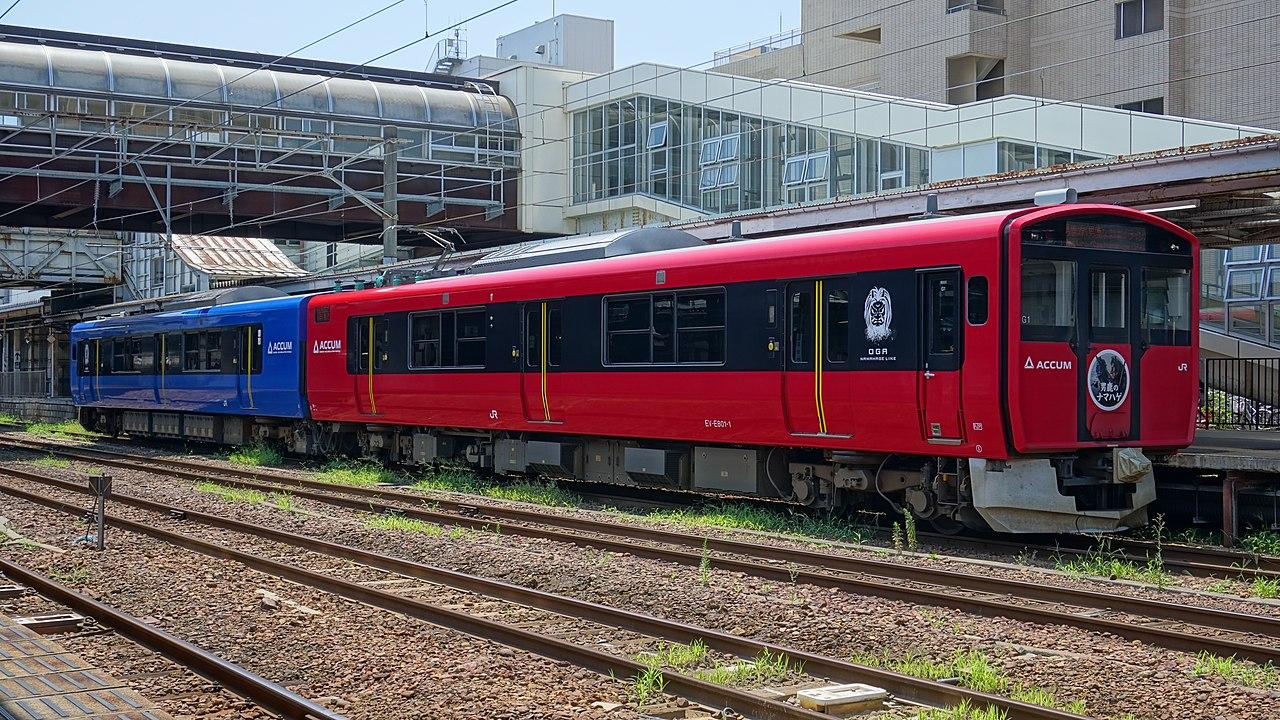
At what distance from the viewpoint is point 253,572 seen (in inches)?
460

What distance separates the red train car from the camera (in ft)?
39.8

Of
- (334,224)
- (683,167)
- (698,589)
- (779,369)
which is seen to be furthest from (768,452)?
(334,224)

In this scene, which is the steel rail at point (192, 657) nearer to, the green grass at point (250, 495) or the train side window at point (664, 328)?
the green grass at point (250, 495)

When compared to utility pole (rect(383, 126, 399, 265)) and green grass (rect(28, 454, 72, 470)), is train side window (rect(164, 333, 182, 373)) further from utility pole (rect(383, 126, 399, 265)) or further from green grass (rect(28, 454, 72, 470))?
utility pole (rect(383, 126, 399, 265))

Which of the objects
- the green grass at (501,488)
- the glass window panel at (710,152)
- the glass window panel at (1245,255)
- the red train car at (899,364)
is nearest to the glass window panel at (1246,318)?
the glass window panel at (1245,255)

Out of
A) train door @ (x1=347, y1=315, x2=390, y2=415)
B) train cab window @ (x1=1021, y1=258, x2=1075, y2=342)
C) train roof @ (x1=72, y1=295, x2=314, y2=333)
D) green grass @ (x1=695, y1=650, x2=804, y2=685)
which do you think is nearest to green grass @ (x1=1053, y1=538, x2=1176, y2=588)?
train cab window @ (x1=1021, y1=258, x2=1075, y2=342)

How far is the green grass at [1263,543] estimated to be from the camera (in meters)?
11.9

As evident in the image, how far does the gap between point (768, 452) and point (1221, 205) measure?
18.2 ft

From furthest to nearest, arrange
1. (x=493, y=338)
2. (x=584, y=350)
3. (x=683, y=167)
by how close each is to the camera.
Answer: (x=683, y=167)
(x=493, y=338)
(x=584, y=350)

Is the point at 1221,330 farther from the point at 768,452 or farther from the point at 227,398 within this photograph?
the point at 227,398

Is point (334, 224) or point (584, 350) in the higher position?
point (334, 224)

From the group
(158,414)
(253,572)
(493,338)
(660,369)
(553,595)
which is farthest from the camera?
(158,414)

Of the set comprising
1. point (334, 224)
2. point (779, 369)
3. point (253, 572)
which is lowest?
point (253, 572)

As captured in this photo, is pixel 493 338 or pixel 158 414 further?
pixel 158 414
